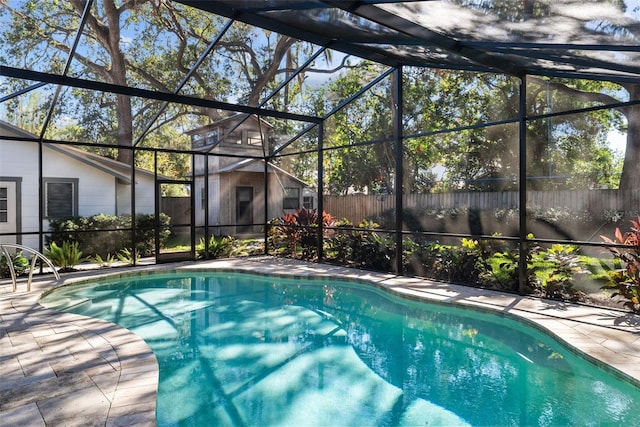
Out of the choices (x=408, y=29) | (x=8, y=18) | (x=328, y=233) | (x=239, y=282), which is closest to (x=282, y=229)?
(x=328, y=233)

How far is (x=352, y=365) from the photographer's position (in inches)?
162

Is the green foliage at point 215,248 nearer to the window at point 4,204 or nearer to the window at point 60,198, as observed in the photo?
the window at point 60,198

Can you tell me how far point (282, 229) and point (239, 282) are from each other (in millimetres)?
2735

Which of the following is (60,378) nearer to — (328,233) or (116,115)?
(328,233)

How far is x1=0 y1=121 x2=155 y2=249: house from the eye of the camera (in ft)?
29.1

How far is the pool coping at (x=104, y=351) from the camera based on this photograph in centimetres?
275

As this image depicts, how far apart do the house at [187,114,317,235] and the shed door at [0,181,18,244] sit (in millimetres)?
4169

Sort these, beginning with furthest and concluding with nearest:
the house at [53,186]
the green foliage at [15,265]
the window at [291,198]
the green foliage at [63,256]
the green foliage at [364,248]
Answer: the window at [291,198], the house at [53,186], the green foliage at [364,248], the green foliage at [63,256], the green foliage at [15,265]

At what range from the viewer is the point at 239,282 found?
26.0ft

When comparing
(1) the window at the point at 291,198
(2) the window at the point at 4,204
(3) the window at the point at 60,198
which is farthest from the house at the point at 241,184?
(2) the window at the point at 4,204

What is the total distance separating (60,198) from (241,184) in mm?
5058

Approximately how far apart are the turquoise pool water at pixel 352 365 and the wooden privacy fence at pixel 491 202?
491 cm

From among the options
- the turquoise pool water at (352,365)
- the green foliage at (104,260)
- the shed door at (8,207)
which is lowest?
the turquoise pool water at (352,365)

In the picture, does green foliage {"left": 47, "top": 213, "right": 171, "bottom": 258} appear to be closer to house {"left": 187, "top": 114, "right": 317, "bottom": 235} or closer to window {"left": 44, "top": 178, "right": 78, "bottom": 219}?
window {"left": 44, "top": 178, "right": 78, "bottom": 219}
